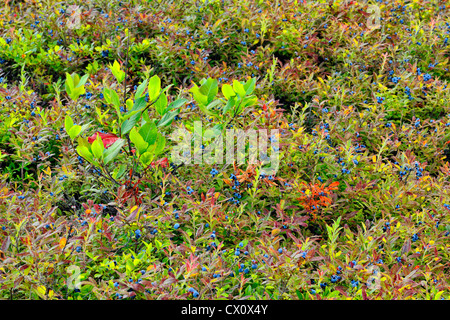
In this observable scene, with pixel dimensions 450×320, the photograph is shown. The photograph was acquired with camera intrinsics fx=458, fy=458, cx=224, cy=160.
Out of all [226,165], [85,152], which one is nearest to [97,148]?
[85,152]

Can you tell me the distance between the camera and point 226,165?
8.77 ft

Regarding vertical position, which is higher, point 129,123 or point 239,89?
point 239,89

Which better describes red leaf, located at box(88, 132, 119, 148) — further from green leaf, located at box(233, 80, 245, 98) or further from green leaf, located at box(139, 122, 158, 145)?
green leaf, located at box(233, 80, 245, 98)

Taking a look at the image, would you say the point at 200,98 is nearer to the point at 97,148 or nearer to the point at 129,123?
the point at 129,123

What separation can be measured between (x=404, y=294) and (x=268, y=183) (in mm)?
926

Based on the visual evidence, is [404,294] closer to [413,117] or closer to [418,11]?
[413,117]

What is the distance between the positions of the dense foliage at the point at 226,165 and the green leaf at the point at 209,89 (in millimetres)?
14

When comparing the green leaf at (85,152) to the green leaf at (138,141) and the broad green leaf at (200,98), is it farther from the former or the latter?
the broad green leaf at (200,98)

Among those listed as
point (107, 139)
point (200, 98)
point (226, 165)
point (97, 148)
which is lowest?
point (226, 165)

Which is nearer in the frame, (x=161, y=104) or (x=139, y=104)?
(x=139, y=104)

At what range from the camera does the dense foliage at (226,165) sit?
211 cm

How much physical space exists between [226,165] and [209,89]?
1.48ft

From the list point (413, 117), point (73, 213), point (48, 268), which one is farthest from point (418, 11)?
point (48, 268)

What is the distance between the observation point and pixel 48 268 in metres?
2.01
